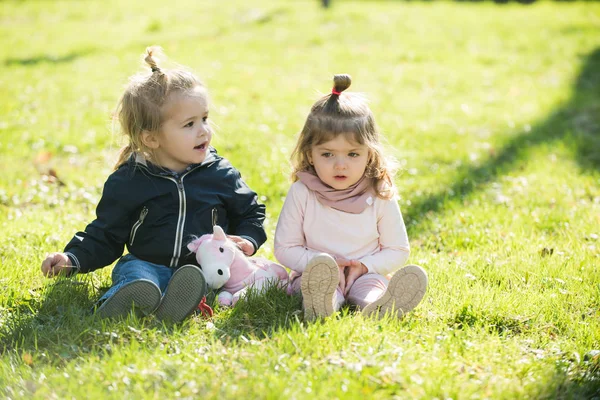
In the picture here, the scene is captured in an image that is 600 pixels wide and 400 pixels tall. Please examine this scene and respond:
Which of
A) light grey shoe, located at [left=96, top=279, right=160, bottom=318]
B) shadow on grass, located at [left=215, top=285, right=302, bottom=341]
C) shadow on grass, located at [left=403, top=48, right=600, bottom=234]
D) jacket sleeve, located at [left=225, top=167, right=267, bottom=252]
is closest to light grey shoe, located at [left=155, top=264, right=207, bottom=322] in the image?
light grey shoe, located at [left=96, top=279, right=160, bottom=318]

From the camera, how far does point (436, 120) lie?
7.76 meters

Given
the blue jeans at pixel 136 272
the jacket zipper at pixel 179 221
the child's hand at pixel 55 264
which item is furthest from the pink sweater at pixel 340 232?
the child's hand at pixel 55 264

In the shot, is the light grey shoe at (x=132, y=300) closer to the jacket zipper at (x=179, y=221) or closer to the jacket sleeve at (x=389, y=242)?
the jacket zipper at (x=179, y=221)

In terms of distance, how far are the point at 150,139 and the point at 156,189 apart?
274 mm

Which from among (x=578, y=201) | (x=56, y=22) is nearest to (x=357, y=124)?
(x=578, y=201)

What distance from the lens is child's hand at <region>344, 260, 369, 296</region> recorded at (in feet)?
11.6

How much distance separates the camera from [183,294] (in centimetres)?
317

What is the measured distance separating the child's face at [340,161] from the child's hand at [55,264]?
136cm

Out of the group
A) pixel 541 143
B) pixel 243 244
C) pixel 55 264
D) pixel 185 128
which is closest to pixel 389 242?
pixel 243 244

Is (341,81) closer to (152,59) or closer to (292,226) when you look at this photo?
(292,226)

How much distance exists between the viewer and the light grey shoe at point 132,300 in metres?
3.12

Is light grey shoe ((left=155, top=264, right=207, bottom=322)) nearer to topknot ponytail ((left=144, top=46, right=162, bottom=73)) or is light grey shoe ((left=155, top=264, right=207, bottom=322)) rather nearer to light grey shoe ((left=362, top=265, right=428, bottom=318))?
light grey shoe ((left=362, top=265, right=428, bottom=318))

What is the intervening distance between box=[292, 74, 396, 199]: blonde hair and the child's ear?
2.48 feet

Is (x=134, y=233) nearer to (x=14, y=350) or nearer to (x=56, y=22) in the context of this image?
(x=14, y=350)
